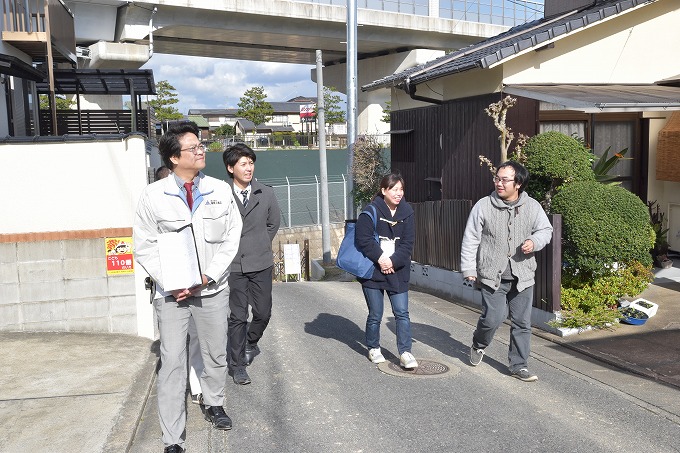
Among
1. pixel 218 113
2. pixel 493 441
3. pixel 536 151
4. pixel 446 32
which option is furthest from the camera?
pixel 218 113

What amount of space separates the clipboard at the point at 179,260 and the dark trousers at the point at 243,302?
4.76ft

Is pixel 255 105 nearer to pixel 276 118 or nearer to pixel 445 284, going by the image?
pixel 276 118

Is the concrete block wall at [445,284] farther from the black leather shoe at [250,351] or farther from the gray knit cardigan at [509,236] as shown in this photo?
the black leather shoe at [250,351]

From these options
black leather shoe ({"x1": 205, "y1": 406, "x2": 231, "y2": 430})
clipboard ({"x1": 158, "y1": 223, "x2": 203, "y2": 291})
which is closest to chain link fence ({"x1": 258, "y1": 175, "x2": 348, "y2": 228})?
black leather shoe ({"x1": 205, "y1": 406, "x2": 231, "y2": 430})

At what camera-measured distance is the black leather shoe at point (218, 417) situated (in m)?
4.74

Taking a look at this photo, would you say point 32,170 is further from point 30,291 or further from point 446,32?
point 446,32

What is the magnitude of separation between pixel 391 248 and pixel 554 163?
3532mm

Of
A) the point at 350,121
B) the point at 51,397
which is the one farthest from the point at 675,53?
the point at 51,397

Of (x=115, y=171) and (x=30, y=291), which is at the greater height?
(x=115, y=171)

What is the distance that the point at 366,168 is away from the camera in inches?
688

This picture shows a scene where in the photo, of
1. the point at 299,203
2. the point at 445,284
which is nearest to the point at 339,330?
the point at 445,284

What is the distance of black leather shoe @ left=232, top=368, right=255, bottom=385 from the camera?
5803mm

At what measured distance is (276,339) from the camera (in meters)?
7.55

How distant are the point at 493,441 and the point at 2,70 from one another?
985 centimetres
